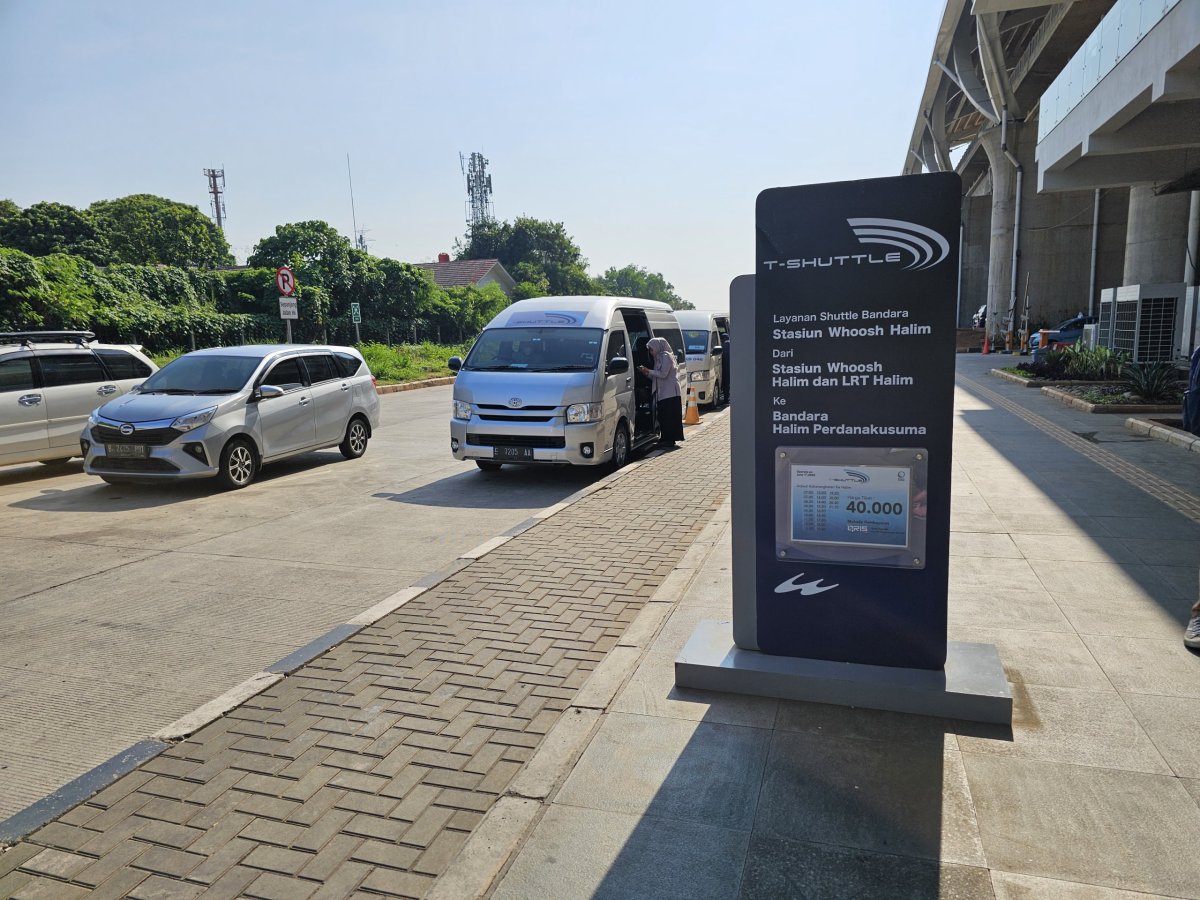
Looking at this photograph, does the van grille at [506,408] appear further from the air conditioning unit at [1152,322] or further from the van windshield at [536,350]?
the air conditioning unit at [1152,322]

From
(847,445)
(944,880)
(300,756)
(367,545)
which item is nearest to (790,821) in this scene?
(944,880)

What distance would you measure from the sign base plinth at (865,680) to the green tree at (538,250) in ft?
238

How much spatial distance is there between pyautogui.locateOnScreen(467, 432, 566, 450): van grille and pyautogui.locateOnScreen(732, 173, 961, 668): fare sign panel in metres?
6.14

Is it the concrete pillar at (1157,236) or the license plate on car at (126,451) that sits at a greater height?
the concrete pillar at (1157,236)

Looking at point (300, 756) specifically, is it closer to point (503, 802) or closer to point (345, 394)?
point (503, 802)

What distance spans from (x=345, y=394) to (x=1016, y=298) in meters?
35.0

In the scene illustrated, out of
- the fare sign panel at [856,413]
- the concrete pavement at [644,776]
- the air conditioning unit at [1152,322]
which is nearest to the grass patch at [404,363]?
the air conditioning unit at [1152,322]

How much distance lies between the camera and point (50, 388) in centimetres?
1133

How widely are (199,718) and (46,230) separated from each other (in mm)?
57598

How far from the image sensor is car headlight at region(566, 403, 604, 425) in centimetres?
1009

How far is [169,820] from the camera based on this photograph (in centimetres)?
333

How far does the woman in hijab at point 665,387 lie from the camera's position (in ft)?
39.9

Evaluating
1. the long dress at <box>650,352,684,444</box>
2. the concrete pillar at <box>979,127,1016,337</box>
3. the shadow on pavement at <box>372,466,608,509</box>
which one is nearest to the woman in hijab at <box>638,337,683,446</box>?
the long dress at <box>650,352,684,444</box>

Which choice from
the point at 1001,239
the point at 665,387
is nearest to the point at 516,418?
the point at 665,387
